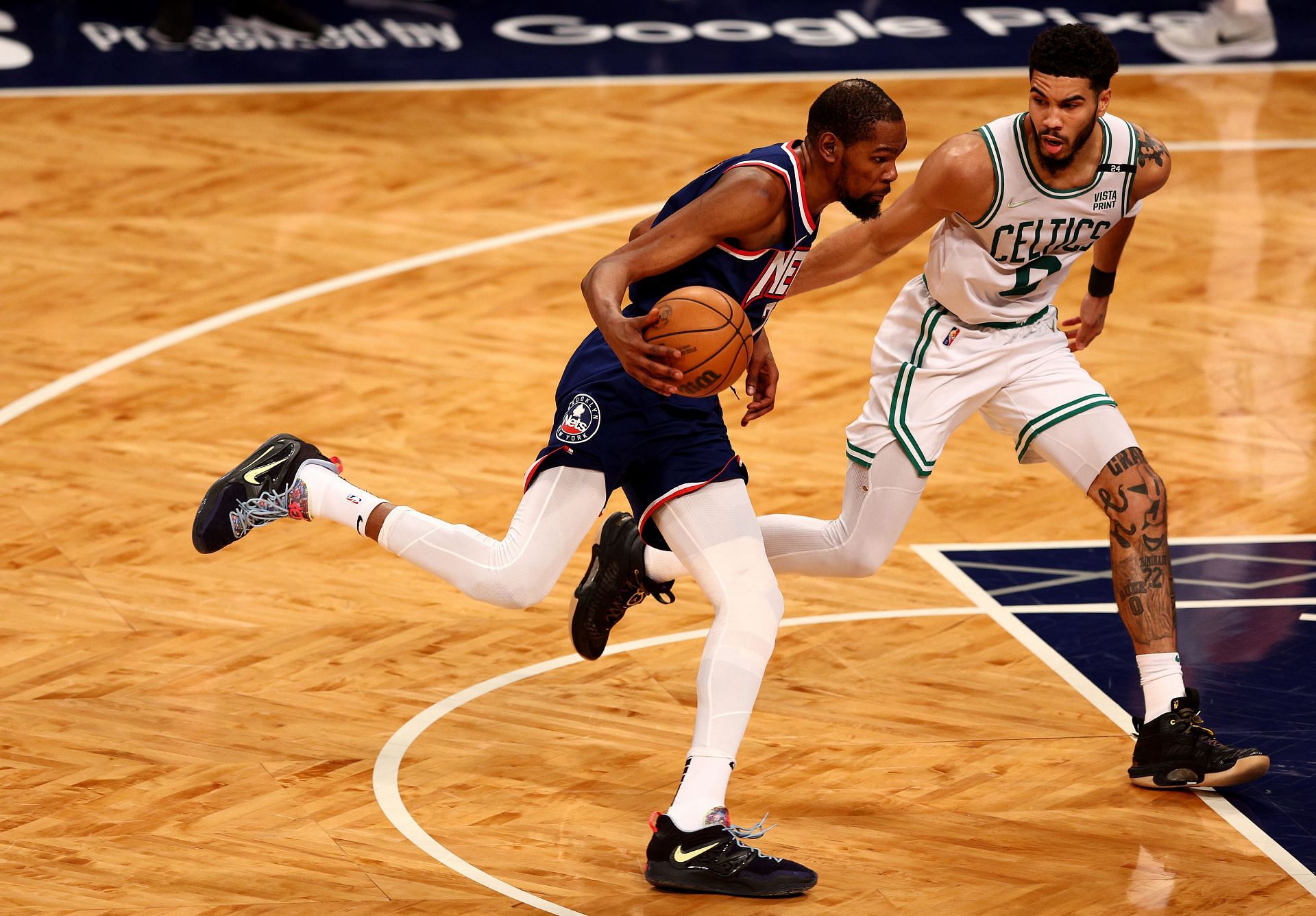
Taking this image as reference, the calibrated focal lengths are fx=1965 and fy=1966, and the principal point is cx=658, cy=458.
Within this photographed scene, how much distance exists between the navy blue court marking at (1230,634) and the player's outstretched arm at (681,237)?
2.28 m

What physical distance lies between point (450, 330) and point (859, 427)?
12.2ft

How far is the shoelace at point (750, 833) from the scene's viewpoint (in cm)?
530

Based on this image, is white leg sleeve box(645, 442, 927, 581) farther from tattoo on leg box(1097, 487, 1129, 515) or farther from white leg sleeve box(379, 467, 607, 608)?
white leg sleeve box(379, 467, 607, 608)

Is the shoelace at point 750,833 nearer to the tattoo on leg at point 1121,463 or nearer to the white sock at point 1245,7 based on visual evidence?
the tattoo on leg at point 1121,463

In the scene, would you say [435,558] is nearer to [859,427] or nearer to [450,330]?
[859,427]

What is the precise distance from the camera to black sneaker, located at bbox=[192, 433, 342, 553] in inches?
240

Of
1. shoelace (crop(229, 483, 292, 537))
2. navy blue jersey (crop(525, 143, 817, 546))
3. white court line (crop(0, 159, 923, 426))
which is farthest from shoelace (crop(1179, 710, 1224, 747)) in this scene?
white court line (crop(0, 159, 923, 426))

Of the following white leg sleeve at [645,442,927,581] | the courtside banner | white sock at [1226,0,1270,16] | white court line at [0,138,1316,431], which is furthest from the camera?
white sock at [1226,0,1270,16]

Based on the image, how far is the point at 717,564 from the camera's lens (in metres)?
5.40

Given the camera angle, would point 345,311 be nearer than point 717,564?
No

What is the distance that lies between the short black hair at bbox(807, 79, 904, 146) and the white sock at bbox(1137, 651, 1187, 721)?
6.09 feet

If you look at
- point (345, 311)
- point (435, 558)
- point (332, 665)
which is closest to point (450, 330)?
point (345, 311)

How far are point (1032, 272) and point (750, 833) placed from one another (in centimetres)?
198

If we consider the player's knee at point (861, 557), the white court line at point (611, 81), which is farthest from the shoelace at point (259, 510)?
the white court line at point (611, 81)
